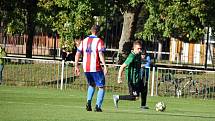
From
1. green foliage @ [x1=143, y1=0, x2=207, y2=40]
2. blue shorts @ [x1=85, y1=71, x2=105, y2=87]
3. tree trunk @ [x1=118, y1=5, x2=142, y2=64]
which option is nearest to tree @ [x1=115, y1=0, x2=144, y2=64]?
tree trunk @ [x1=118, y1=5, x2=142, y2=64]

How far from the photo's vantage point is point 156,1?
108 ft

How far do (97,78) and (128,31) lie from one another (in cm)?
2004

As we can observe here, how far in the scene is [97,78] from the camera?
1702cm

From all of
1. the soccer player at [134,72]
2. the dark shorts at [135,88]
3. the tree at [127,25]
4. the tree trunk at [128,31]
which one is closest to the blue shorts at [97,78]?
Result: the soccer player at [134,72]

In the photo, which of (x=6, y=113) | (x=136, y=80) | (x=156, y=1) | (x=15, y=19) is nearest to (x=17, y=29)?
(x=15, y=19)

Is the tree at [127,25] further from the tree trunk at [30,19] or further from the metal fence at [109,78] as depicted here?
the metal fence at [109,78]

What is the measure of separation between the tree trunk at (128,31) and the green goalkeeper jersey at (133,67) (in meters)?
17.7

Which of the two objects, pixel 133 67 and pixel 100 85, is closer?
pixel 100 85

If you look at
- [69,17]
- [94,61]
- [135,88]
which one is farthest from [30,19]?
[94,61]

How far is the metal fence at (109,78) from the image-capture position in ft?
91.5

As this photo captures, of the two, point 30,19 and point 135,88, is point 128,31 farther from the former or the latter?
point 135,88

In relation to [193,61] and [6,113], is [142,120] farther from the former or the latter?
[193,61]

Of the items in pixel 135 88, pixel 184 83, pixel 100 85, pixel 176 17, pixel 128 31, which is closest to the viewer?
pixel 100 85

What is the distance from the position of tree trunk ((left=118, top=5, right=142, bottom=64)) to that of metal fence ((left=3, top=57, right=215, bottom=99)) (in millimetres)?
6993
